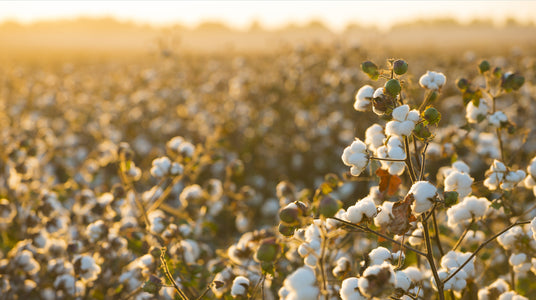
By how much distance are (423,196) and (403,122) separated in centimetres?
27

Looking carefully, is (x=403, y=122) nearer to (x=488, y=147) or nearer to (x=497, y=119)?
(x=497, y=119)

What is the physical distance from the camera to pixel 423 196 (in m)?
1.48

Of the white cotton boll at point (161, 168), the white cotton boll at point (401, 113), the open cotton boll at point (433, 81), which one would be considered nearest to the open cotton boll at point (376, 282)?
the white cotton boll at point (401, 113)

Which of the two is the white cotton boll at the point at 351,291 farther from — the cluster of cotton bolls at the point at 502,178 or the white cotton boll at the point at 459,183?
the cluster of cotton bolls at the point at 502,178

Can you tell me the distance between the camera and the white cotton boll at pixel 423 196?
149 cm

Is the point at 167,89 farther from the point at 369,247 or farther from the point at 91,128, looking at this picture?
the point at 369,247

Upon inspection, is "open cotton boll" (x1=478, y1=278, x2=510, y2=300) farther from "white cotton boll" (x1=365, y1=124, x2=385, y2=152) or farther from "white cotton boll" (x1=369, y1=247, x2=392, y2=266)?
"white cotton boll" (x1=365, y1=124, x2=385, y2=152)

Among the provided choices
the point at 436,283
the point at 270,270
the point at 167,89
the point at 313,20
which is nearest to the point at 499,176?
the point at 436,283

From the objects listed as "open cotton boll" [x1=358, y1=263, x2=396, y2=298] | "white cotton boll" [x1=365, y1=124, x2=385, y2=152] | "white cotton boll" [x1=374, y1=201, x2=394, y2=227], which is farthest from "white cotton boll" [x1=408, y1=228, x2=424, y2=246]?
"open cotton boll" [x1=358, y1=263, x2=396, y2=298]

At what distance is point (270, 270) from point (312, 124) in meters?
5.50

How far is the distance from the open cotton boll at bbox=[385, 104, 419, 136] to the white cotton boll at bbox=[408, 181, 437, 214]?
197mm

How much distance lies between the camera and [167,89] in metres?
8.69

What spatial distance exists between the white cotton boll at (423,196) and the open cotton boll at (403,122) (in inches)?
7.8

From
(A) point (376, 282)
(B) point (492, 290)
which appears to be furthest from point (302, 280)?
(B) point (492, 290)
